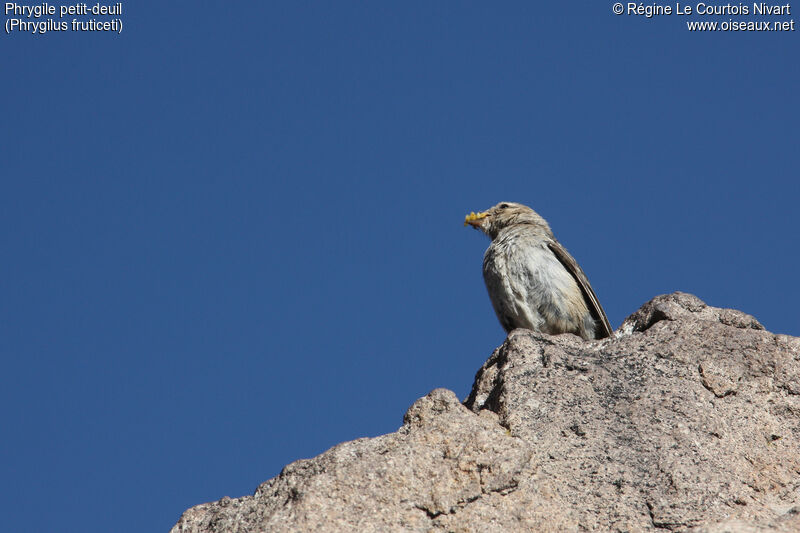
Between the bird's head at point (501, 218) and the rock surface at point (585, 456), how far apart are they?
531 cm

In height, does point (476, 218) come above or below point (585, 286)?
above

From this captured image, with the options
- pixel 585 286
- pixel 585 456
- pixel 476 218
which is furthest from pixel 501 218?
pixel 585 456

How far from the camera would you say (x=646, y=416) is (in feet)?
19.6

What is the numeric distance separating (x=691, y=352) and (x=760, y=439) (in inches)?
32.1

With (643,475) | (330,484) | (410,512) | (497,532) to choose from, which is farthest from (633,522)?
(330,484)

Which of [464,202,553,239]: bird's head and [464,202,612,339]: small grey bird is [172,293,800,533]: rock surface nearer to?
[464,202,612,339]: small grey bird

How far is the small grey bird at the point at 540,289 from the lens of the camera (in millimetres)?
9781

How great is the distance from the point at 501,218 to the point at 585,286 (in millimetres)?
2429

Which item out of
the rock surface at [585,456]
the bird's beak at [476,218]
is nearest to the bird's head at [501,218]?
the bird's beak at [476,218]

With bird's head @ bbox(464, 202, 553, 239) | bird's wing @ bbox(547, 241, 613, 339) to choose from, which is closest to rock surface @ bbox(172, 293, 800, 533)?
bird's wing @ bbox(547, 241, 613, 339)

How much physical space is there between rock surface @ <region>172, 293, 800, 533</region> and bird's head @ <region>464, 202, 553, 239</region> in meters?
5.31

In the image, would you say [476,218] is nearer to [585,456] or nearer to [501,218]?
[501,218]

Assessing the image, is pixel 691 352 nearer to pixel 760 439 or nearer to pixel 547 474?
pixel 760 439

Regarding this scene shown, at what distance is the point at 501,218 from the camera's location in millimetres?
12219
